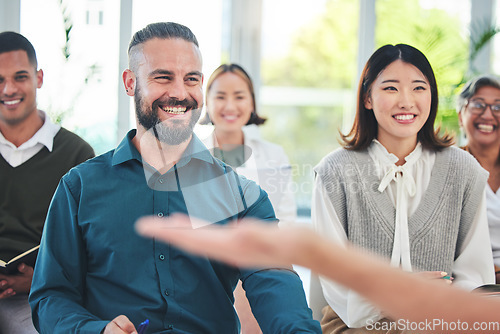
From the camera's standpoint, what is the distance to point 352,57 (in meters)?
4.18

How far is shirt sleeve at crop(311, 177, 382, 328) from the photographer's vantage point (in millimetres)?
1640

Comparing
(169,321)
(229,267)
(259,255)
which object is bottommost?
Answer: (169,321)

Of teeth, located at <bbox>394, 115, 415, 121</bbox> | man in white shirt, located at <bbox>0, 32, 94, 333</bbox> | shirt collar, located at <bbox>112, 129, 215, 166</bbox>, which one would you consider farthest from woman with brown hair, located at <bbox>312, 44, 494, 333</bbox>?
man in white shirt, located at <bbox>0, 32, 94, 333</bbox>

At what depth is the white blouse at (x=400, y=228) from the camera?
1.69 meters

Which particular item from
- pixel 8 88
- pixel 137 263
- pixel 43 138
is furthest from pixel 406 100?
pixel 8 88

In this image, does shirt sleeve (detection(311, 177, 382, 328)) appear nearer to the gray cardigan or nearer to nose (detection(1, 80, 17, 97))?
the gray cardigan

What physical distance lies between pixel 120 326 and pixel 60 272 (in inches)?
9.7

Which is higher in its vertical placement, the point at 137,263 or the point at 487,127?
the point at 487,127

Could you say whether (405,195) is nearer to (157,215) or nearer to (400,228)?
(400,228)

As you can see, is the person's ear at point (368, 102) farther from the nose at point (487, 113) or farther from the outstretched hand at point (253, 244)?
the outstretched hand at point (253, 244)

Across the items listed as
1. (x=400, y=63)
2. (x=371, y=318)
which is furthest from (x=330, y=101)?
(x=371, y=318)

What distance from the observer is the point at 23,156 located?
1997 millimetres

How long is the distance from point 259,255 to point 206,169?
3.38 feet

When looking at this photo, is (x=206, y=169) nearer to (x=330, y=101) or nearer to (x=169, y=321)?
(x=169, y=321)
